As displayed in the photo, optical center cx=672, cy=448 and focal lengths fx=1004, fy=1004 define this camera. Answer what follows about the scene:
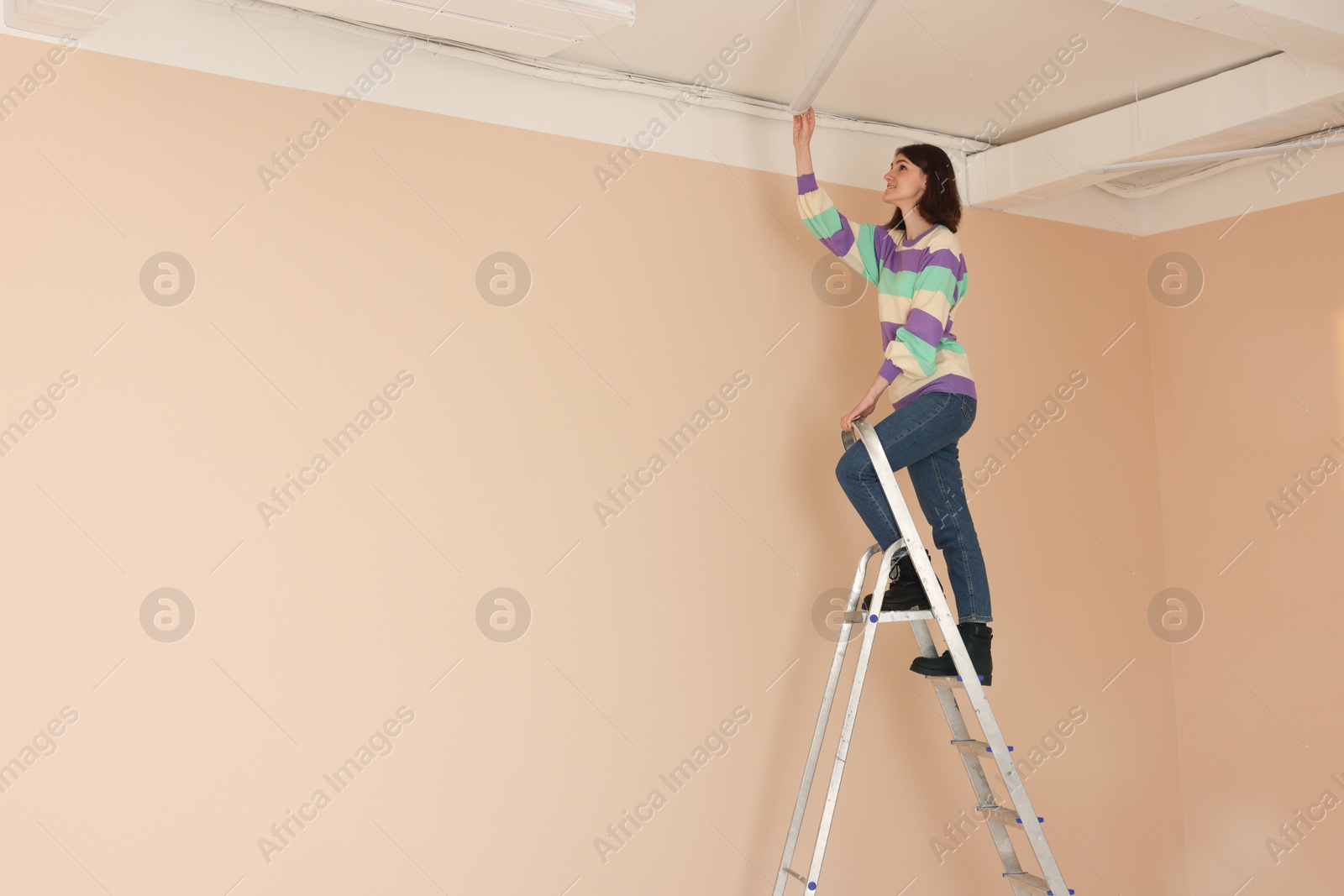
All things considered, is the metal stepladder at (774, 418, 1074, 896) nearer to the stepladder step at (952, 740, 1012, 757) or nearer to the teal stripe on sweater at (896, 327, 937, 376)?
the stepladder step at (952, 740, 1012, 757)

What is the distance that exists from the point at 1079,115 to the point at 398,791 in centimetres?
294

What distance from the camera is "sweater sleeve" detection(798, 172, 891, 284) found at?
2.80 meters

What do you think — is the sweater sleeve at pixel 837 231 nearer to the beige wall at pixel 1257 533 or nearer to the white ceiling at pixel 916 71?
the white ceiling at pixel 916 71

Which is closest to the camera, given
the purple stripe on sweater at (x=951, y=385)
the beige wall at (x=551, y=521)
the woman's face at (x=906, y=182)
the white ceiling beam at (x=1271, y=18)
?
the beige wall at (x=551, y=521)

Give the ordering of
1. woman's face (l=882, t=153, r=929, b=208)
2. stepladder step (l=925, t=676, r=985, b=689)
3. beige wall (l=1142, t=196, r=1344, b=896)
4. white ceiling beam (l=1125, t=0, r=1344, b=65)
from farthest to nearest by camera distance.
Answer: beige wall (l=1142, t=196, r=1344, b=896), woman's face (l=882, t=153, r=929, b=208), stepladder step (l=925, t=676, r=985, b=689), white ceiling beam (l=1125, t=0, r=1344, b=65)

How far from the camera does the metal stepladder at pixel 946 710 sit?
7.55 ft

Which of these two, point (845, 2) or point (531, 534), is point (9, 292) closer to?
point (531, 534)

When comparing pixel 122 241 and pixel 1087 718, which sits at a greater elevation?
pixel 122 241

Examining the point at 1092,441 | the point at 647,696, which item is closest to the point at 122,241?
the point at 647,696

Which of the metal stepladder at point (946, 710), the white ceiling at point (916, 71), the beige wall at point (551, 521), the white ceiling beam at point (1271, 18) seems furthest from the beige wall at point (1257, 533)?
the metal stepladder at point (946, 710)

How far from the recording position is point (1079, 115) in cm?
335

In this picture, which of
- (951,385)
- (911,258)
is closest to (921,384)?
(951,385)

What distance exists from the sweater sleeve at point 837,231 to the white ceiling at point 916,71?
321 millimetres

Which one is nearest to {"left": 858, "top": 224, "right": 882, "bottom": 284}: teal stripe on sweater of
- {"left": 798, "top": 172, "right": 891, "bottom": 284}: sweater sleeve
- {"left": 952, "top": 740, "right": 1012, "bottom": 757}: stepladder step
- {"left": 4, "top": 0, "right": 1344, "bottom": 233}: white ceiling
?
{"left": 798, "top": 172, "right": 891, "bottom": 284}: sweater sleeve
